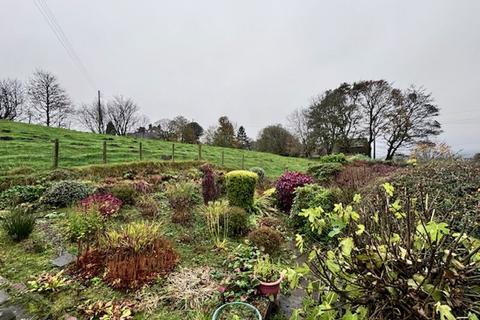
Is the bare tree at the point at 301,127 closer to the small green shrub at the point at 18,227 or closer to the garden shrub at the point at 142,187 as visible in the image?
the garden shrub at the point at 142,187

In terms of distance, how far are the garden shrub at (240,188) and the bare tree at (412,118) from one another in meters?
20.2

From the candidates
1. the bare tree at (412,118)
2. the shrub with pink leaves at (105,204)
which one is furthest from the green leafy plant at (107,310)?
the bare tree at (412,118)

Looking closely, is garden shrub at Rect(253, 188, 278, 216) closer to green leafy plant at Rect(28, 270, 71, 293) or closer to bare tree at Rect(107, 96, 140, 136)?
green leafy plant at Rect(28, 270, 71, 293)

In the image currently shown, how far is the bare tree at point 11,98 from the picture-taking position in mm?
27141

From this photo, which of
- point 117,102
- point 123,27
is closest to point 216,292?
point 123,27

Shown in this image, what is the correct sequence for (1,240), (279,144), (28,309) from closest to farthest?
(28,309) < (1,240) < (279,144)

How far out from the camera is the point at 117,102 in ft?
118

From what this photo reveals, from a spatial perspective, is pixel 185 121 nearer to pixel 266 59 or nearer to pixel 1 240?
pixel 266 59

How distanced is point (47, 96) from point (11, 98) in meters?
4.89

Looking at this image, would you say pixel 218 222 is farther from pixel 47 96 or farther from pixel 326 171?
pixel 47 96

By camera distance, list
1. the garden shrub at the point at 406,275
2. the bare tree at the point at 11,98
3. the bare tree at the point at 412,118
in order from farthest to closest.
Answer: the bare tree at the point at 11,98
the bare tree at the point at 412,118
the garden shrub at the point at 406,275

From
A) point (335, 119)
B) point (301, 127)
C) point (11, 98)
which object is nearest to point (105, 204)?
point (335, 119)

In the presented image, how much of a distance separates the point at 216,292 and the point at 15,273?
2.95m

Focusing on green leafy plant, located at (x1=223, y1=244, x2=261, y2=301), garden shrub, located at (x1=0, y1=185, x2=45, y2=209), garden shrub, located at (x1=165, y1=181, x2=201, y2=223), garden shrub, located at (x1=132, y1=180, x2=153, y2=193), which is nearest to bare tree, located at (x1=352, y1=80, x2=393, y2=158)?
garden shrub, located at (x1=165, y1=181, x2=201, y2=223)
